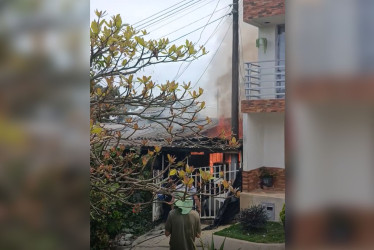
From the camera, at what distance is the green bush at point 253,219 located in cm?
507

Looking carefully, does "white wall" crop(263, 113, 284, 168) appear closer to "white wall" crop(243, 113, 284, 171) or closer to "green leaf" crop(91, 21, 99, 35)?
"white wall" crop(243, 113, 284, 171)

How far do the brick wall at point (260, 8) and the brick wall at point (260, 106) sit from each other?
1119 mm

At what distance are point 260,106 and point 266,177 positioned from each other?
1052 mm

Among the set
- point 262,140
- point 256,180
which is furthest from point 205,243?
point 262,140

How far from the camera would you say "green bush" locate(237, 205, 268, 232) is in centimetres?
507

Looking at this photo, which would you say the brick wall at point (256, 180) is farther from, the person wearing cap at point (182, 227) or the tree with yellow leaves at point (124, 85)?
the tree with yellow leaves at point (124, 85)

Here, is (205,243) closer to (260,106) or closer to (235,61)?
(260,106)

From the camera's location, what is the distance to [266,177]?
567cm
